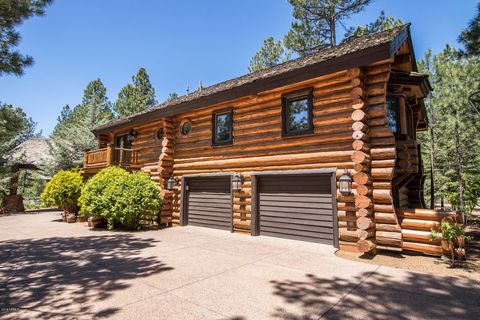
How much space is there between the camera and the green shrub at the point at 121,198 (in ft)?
35.3

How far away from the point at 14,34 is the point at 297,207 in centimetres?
1076

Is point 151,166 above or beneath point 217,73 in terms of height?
beneath

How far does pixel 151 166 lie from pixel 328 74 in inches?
377

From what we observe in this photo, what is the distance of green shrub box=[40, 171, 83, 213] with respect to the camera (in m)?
14.4

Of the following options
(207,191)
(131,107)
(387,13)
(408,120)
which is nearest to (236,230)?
(207,191)

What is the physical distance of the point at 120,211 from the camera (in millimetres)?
10656

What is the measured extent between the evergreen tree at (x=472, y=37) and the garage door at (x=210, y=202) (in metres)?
10.0

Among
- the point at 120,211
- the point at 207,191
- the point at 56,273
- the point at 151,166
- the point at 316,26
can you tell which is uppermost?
the point at 316,26

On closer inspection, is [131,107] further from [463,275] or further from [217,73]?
[463,275]

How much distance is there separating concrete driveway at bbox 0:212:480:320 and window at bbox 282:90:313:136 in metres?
3.70

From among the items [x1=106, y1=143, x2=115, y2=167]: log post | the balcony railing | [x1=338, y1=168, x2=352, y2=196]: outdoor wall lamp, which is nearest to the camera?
[x1=338, y1=168, x2=352, y2=196]: outdoor wall lamp

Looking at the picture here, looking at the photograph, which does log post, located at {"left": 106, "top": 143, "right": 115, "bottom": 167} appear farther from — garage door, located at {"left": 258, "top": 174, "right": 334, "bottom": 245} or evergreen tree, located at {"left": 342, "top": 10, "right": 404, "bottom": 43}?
evergreen tree, located at {"left": 342, "top": 10, "right": 404, "bottom": 43}

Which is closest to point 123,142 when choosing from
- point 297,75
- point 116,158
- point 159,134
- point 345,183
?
point 116,158

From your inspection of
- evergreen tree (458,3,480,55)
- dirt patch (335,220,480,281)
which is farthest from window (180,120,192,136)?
evergreen tree (458,3,480,55)
